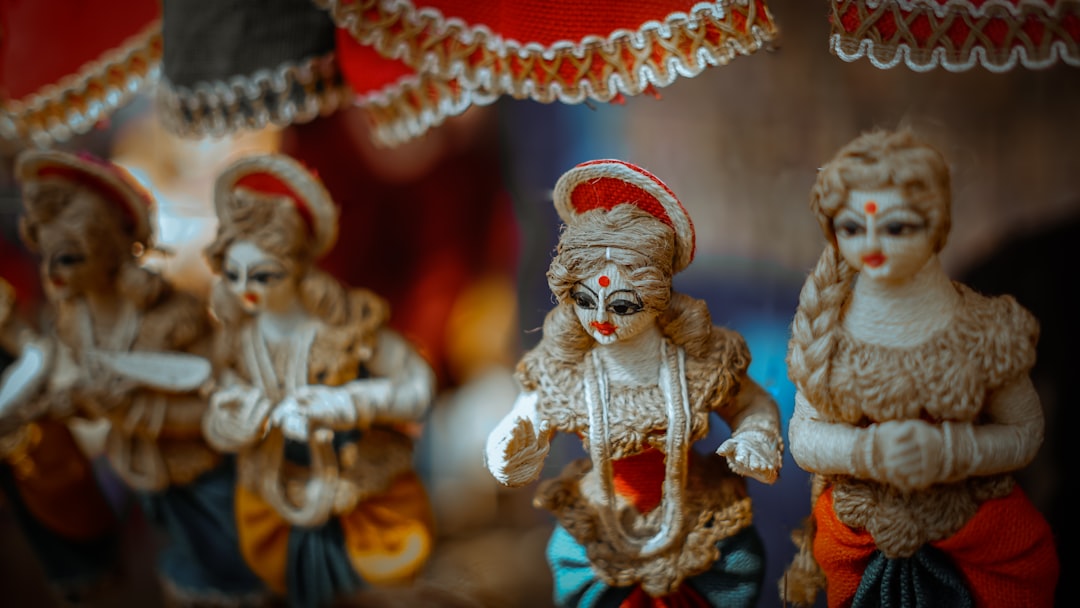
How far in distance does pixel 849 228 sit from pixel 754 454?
347 mm

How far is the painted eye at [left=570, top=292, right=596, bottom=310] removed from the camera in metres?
1.42

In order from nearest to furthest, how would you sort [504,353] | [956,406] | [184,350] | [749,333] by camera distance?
[956,406] → [749,333] → [184,350] → [504,353]

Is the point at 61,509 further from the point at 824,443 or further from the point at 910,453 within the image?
the point at 910,453

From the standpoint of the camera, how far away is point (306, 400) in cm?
180

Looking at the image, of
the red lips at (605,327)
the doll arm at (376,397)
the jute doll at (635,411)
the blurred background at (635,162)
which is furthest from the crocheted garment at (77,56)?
the red lips at (605,327)

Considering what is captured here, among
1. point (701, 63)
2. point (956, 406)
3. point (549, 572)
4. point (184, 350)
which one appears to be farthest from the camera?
point (184, 350)

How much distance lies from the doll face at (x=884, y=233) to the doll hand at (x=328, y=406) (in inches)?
39.1

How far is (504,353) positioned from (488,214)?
1.08 feet

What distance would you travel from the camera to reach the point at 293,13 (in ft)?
6.21

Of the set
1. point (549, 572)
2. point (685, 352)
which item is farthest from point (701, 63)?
point (549, 572)

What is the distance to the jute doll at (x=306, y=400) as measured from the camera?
5.96 feet

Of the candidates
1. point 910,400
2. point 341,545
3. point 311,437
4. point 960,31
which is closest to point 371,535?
point 341,545

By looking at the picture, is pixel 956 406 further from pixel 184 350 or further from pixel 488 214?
pixel 184 350

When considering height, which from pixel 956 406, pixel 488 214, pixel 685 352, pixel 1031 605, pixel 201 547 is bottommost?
pixel 1031 605
